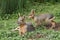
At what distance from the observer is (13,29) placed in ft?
29.5

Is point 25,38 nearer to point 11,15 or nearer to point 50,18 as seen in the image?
point 50,18

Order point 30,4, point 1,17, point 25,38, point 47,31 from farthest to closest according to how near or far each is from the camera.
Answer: point 30,4 → point 1,17 → point 47,31 → point 25,38

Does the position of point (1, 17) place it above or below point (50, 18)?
below

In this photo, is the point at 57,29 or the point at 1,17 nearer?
the point at 57,29

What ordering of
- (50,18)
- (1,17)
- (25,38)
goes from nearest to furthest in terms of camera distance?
(25,38)
(50,18)
(1,17)

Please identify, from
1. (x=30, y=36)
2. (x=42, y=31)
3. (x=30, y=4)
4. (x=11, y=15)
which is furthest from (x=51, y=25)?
(x=30, y=4)

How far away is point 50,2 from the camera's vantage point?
559 inches

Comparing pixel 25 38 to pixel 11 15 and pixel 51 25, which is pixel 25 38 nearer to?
pixel 51 25

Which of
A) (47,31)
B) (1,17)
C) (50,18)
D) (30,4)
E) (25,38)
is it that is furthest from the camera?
(30,4)

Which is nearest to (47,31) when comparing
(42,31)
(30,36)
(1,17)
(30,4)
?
(42,31)

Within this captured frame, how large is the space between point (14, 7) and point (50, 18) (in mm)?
3675

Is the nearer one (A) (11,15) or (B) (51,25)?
A: (B) (51,25)

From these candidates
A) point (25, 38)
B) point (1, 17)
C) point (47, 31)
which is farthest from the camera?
point (1, 17)

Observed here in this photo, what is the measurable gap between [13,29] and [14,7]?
3.76 meters
